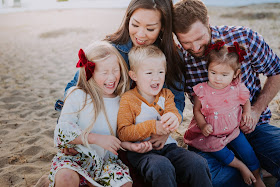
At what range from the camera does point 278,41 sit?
9.09m

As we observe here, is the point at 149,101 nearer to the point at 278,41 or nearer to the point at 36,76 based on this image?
the point at 36,76

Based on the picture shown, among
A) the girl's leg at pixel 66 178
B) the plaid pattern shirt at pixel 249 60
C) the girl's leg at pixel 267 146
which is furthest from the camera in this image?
the plaid pattern shirt at pixel 249 60

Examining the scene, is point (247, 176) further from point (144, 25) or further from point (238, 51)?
point (144, 25)

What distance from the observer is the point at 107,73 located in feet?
8.41

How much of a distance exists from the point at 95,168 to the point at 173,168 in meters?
0.69

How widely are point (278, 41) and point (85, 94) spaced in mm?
8452

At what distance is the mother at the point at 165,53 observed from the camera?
2.21 meters

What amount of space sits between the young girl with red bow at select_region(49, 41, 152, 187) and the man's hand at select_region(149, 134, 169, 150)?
6.0 inches

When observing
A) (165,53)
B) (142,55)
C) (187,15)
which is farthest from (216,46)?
(142,55)

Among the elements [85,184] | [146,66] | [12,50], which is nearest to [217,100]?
[146,66]

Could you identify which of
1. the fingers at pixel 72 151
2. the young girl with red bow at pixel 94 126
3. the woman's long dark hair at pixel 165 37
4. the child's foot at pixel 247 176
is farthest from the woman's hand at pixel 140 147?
the child's foot at pixel 247 176

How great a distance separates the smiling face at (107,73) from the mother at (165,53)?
1.49 feet

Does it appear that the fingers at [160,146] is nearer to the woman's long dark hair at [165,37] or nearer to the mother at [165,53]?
the mother at [165,53]

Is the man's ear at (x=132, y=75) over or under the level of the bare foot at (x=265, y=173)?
over
